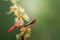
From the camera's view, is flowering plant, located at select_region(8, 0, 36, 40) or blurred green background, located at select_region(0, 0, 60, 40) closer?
flowering plant, located at select_region(8, 0, 36, 40)

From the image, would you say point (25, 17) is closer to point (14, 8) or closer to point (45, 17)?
point (14, 8)

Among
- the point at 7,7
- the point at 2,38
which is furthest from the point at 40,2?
the point at 2,38

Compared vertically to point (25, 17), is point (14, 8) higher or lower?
higher

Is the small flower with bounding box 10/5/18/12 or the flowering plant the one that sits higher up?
the small flower with bounding box 10/5/18/12

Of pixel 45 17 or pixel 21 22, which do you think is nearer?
pixel 21 22

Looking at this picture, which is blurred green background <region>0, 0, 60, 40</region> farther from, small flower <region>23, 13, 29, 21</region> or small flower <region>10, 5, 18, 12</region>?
small flower <region>10, 5, 18, 12</region>

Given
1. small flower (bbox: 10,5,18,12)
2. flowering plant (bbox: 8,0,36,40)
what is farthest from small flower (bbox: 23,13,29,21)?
small flower (bbox: 10,5,18,12)

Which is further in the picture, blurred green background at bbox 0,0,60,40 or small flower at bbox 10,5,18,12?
blurred green background at bbox 0,0,60,40

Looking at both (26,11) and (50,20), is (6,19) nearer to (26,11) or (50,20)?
(26,11)

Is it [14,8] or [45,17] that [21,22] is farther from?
[45,17]

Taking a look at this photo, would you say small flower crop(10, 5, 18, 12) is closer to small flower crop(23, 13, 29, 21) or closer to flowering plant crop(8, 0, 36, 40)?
flowering plant crop(8, 0, 36, 40)

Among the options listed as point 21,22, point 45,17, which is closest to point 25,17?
point 21,22
